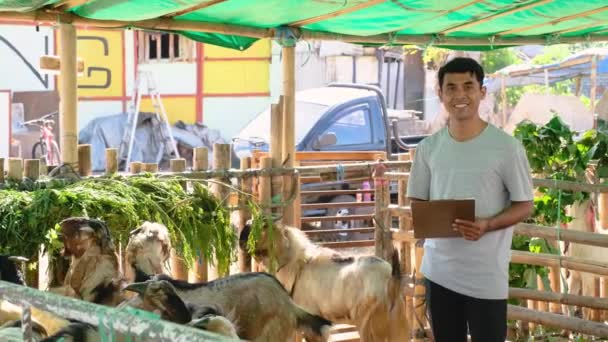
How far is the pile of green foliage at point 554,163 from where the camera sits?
6582 mm

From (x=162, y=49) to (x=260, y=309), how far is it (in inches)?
614

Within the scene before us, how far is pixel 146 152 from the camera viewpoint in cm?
1964

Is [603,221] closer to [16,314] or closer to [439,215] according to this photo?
[439,215]

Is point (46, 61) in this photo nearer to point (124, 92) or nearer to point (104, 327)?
point (104, 327)

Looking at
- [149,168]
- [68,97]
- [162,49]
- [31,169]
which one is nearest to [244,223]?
[149,168]

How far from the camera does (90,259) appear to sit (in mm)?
4883

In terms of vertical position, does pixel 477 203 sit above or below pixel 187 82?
below

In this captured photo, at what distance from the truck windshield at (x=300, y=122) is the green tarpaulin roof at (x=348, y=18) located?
5.31 meters

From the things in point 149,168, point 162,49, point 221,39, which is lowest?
point 149,168

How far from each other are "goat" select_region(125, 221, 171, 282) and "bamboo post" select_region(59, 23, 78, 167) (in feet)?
3.36

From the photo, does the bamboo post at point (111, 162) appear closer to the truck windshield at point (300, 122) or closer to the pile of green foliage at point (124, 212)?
the pile of green foliage at point (124, 212)

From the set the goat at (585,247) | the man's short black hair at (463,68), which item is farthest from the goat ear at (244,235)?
the goat at (585,247)

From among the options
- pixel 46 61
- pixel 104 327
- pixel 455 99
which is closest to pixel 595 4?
pixel 455 99

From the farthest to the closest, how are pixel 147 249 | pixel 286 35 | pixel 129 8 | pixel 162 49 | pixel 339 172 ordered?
pixel 162 49 → pixel 339 172 → pixel 286 35 → pixel 129 8 → pixel 147 249
